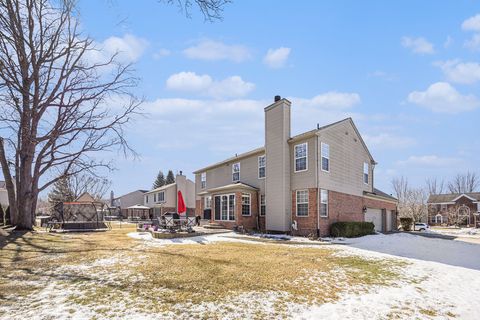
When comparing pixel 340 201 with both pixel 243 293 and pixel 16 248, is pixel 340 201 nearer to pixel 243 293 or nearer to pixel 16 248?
pixel 243 293

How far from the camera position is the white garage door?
1039 inches

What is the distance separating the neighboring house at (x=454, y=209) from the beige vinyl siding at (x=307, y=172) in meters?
42.9

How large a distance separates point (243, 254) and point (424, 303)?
6.13m

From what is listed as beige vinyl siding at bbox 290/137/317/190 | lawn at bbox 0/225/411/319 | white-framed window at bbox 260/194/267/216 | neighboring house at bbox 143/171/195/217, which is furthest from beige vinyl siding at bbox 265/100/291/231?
neighboring house at bbox 143/171/195/217

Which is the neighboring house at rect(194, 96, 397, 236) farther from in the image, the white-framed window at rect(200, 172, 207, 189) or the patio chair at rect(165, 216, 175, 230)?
the white-framed window at rect(200, 172, 207, 189)

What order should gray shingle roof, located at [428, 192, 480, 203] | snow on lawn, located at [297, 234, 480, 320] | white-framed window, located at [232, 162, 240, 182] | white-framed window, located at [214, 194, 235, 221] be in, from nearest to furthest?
snow on lawn, located at [297, 234, 480, 320]
white-framed window, located at [214, 194, 235, 221]
white-framed window, located at [232, 162, 240, 182]
gray shingle roof, located at [428, 192, 480, 203]

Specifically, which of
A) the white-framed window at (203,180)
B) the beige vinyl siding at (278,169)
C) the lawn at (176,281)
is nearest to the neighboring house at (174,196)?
the white-framed window at (203,180)

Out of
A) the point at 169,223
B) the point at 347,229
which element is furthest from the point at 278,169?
the point at 169,223

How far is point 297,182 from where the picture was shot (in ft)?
67.2

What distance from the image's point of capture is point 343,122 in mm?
22562

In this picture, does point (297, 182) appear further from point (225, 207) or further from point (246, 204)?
point (225, 207)

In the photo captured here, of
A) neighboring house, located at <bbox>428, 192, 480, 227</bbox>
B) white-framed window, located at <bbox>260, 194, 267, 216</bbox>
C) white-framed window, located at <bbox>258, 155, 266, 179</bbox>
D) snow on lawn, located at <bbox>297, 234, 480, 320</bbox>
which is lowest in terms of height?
neighboring house, located at <bbox>428, 192, 480, 227</bbox>

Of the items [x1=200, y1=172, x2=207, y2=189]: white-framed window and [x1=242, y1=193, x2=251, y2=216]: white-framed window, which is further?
[x1=200, y1=172, x2=207, y2=189]: white-framed window

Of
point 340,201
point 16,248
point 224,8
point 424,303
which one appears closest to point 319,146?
point 340,201
